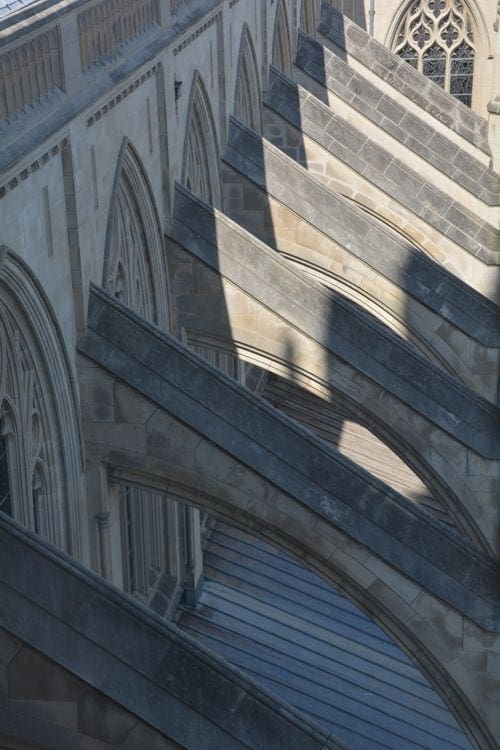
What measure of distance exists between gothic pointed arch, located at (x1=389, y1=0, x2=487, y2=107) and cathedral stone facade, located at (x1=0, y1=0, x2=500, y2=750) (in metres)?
10.0

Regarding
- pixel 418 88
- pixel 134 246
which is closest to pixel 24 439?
pixel 134 246

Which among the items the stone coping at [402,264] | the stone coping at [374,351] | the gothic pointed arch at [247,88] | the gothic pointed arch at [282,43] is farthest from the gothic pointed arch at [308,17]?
the stone coping at [374,351]

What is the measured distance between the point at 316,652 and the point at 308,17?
12862 mm

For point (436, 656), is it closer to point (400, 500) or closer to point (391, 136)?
point (400, 500)

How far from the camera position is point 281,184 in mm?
11562

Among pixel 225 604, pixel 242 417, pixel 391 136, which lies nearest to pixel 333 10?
pixel 391 136

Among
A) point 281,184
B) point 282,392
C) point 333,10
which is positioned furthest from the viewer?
point 333,10

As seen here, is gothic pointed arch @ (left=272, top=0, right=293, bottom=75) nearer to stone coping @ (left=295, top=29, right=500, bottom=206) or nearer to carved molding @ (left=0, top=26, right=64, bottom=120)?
stone coping @ (left=295, top=29, right=500, bottom=206)

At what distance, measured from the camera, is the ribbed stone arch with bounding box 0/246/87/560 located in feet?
21.6

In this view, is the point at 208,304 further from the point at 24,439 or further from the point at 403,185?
the point at 403,185

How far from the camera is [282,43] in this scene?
17.3 metres

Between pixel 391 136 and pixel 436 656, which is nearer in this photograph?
pixel 436 656

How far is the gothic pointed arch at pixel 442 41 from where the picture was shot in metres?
22.8

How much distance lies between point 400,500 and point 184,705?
8.97 ft
